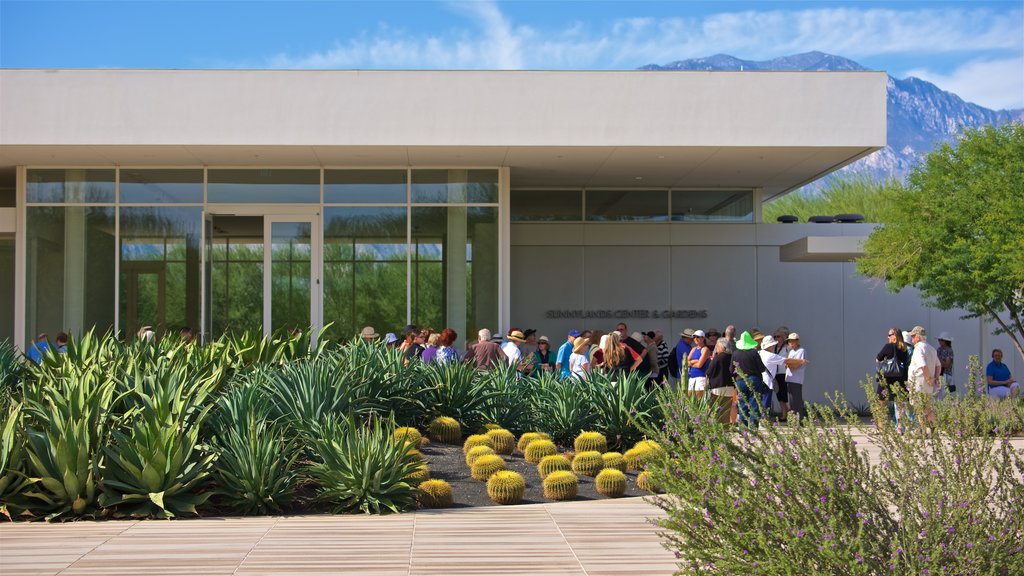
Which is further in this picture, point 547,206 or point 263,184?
point 547,206

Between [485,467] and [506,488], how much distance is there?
725 millimetres

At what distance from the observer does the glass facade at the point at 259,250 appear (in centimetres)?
1994

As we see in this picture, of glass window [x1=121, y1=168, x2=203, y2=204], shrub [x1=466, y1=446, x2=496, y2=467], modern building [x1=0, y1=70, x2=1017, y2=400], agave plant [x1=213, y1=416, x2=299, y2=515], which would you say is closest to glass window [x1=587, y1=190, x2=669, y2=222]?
modern building [x1=0, y1=70, x2=1017, y2=400]

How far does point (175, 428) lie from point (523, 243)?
1612 centimetres

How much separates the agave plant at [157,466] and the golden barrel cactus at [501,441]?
3245 mm

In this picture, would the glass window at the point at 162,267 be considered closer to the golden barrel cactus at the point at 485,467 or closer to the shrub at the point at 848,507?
the golden barrel cactus at the point at 485,467

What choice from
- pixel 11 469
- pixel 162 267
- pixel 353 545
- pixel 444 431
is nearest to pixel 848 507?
pixel 353 545

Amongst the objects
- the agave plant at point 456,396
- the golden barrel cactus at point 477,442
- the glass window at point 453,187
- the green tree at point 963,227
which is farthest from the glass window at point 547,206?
the golden barrel cactus at point 477,442

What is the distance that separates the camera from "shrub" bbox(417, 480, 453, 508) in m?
8.58

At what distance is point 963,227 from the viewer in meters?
18.4

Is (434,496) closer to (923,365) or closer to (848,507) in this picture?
(848,507)

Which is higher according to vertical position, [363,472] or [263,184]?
[263,184]

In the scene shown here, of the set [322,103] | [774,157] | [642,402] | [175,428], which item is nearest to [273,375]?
[175,428]

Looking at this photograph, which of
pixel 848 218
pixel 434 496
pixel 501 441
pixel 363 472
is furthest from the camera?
pixel 848 218
